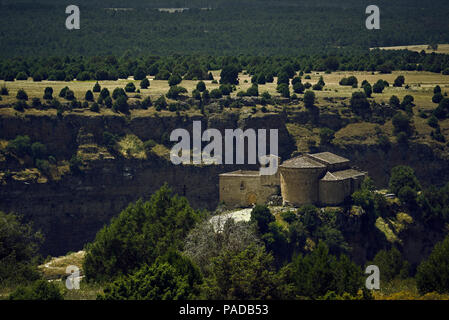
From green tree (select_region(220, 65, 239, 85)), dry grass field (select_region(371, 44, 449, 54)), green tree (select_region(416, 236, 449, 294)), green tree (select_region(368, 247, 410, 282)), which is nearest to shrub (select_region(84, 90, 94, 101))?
green tree (select_region(220, 65, 239, 85))

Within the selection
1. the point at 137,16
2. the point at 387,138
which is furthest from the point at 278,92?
the point at 137,16

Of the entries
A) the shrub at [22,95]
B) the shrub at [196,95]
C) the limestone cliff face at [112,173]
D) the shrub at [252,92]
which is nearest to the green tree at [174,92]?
the shrub at [196,95]

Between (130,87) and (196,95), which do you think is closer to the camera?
(196,95)

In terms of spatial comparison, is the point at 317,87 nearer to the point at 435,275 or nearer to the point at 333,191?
the point at 333,191

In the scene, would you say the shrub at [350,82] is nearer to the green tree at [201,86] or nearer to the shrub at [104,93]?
the green tree at [201,86]

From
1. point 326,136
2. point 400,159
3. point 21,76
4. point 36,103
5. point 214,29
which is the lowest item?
point 400,159

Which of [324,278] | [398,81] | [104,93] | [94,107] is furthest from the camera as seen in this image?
[398,81]

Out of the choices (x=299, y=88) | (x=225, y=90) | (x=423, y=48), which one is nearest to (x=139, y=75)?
(x=225, y=90)
